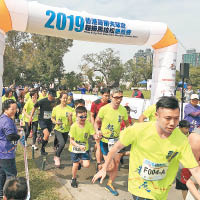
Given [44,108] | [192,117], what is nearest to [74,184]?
[44,108]

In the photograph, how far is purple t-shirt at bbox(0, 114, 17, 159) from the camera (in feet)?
10.3

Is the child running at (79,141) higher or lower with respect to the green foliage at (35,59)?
lower

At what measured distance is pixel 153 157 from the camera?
216 centimetres

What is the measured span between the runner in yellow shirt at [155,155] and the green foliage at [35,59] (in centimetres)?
3866

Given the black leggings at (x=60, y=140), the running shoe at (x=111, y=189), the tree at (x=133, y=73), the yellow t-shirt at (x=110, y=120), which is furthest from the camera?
the tree at (x=133, y=73)

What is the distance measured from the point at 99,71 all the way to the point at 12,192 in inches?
2310

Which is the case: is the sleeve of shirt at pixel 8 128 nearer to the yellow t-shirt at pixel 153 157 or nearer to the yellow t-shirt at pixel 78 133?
the yellow t-shirt at pixel 78 133

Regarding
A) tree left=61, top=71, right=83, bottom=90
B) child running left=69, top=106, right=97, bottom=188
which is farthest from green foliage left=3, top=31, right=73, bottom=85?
child running left=69, top=106, right=97, bottom=188

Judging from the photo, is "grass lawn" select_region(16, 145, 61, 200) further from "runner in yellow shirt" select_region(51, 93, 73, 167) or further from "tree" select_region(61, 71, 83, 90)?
"tree" select_region(61, 71, 83, 90)

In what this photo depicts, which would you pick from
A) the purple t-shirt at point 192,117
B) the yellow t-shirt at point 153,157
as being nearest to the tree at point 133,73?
the purple t-shirt at point 192,117

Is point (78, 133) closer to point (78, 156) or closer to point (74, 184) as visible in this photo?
point (78, 156)

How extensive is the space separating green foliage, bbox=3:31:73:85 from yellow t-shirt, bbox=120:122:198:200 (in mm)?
38659

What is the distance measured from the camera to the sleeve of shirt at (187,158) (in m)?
2.03

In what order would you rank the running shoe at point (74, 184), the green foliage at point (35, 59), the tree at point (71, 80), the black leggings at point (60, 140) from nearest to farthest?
the running shoe at point (74, 184), the black leggings at point (60, 140), the green foliage at point (35, 59), the tree at point (71, 80)
